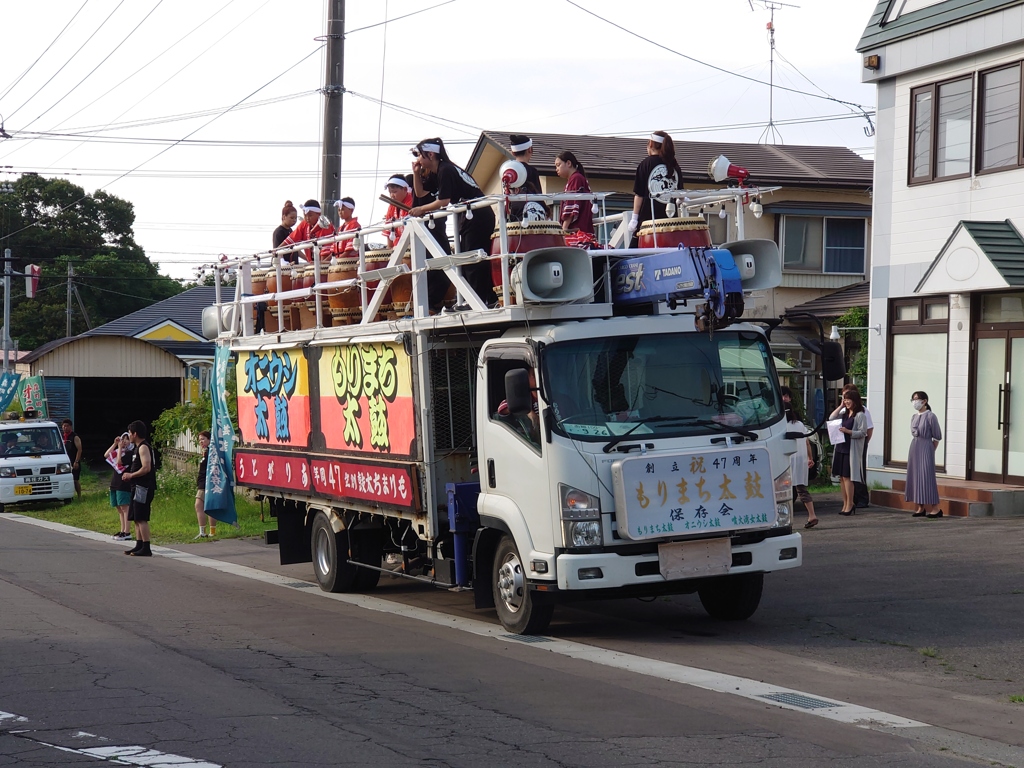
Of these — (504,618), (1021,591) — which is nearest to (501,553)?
(504,618)

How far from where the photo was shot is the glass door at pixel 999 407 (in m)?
17.2

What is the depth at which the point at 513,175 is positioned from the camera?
10.3 m

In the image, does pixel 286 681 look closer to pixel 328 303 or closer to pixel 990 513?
pixel 328 303

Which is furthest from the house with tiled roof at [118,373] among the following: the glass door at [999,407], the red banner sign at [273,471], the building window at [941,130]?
the glass door at [999,407]

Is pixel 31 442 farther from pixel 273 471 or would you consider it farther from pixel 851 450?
pixel 851 450

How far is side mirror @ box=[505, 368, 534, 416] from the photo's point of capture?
9.05 meters

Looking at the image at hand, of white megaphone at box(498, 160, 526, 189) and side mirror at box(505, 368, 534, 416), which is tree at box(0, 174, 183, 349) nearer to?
white megaphone at box(498, 160, 526, 189)

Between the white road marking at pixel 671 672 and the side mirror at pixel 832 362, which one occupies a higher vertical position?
the side mirror at pixel 832 362

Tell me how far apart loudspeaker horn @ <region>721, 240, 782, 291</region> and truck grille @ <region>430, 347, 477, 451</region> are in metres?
2.41

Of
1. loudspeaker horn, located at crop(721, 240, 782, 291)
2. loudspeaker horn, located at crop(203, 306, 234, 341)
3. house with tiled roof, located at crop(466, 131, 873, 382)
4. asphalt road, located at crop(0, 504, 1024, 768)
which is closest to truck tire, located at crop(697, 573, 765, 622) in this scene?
asphalt road, located at crop(0, 504, 1024, 768)

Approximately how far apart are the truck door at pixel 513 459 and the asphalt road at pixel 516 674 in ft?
3.21

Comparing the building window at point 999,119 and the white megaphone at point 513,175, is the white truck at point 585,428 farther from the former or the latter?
the building window at point 999,119

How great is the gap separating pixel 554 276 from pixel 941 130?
11.7m

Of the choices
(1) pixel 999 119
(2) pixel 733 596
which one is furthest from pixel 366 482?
(1) pixel 999 119
